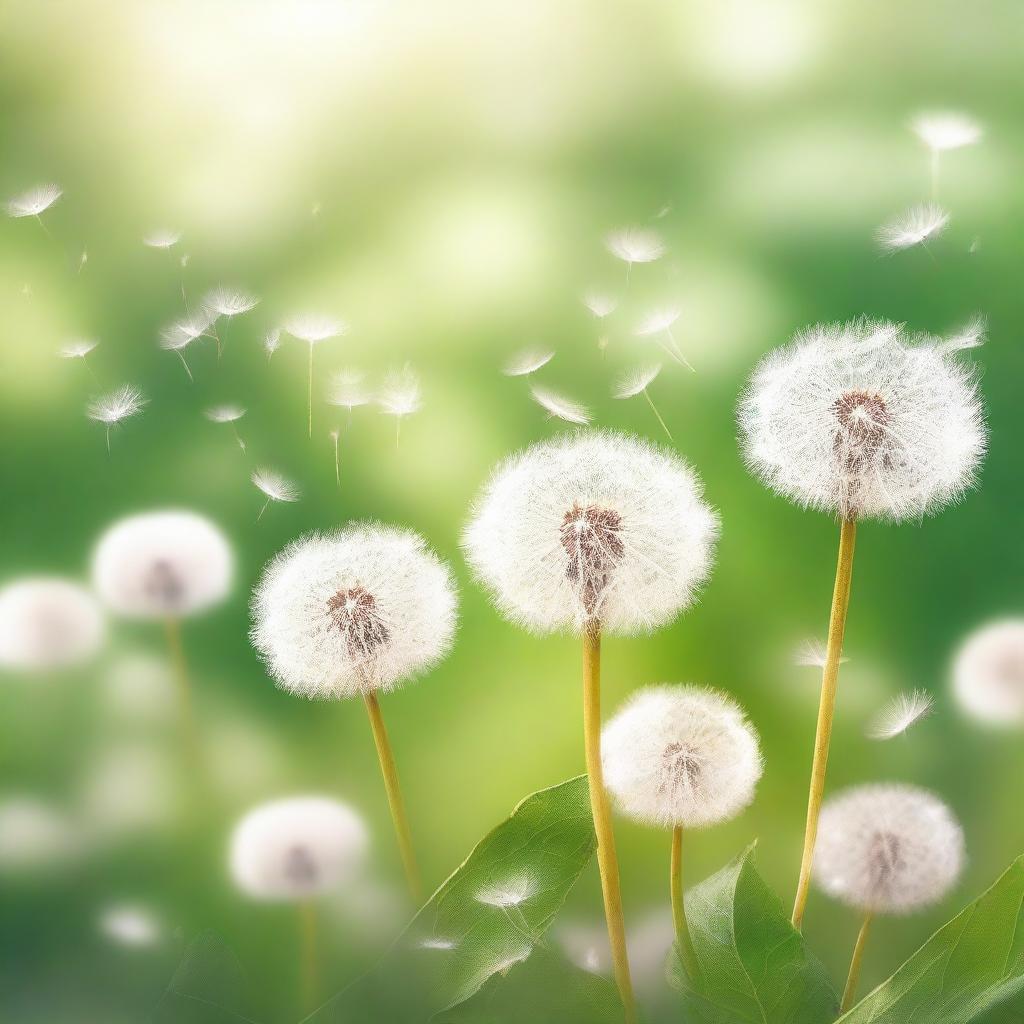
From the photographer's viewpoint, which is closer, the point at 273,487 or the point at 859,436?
the point at 859,436

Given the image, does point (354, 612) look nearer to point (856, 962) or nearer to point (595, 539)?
point (595, 539)

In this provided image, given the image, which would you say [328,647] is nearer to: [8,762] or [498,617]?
[498,617]

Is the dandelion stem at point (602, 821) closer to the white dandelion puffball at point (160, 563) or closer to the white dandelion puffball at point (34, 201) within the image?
the white dandelion puffball at point (160, 563)

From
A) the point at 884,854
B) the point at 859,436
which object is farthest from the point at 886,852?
the point at 859,436

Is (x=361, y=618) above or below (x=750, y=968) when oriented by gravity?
above

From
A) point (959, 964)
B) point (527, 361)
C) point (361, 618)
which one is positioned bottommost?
point (959, 964)

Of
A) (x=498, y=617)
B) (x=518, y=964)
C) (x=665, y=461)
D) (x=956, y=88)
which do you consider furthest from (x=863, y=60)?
(x=518, y=964)
